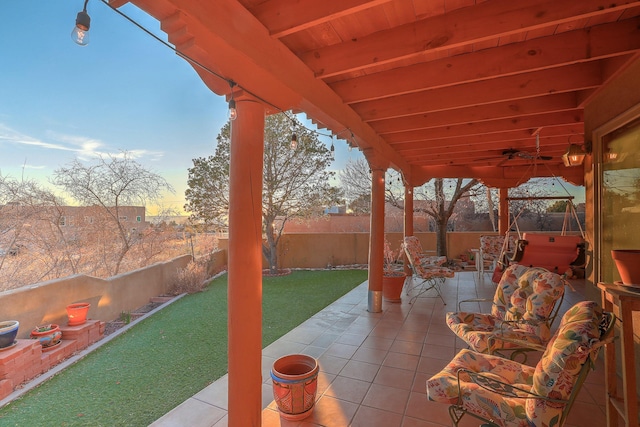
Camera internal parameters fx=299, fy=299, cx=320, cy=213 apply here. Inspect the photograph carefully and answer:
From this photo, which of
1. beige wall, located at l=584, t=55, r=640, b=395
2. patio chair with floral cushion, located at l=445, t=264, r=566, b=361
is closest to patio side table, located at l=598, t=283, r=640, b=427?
patio chair with floral cushion, located at l=445, t=264, r=566, b=361

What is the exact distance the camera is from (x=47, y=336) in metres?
3.49

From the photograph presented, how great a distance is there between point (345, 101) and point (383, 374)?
8.36ft

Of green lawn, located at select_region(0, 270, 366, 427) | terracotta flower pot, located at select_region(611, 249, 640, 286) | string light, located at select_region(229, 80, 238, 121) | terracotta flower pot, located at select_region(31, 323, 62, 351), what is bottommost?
green lawn, located at select_region(0, 270, 366, 427)

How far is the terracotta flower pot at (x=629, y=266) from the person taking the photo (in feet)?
5.32

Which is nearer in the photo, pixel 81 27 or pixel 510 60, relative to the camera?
pixel 81 27

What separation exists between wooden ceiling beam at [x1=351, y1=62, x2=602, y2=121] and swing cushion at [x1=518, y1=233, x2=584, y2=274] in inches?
112

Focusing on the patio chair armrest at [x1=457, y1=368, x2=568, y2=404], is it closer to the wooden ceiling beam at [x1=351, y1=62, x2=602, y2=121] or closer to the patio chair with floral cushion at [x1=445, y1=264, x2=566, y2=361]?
the patio chair with floral cushion at [x1=445, y1=264, x2=566, y2=361]

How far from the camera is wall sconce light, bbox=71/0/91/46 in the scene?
1.13m

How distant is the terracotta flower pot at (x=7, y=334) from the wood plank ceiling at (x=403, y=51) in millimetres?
3317

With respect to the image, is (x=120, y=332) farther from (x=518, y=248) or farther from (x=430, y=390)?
(x=518, y=248)

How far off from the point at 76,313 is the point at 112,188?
3.42m

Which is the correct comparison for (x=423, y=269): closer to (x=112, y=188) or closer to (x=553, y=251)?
(x=553, y=251)

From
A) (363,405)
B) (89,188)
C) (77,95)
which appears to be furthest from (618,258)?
(77,95)

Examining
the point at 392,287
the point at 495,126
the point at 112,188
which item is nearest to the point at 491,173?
the point at 495,126
